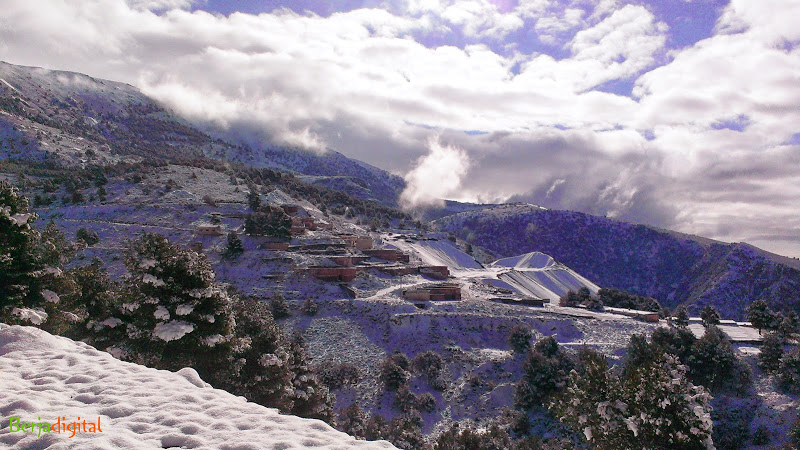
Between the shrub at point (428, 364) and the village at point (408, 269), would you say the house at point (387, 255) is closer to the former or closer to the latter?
the village at point (408, 269)

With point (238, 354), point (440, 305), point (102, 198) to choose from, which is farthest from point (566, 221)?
point (238, 354)

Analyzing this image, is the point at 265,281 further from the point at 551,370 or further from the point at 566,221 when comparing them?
the point at 566,221

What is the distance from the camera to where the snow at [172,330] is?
1442cm

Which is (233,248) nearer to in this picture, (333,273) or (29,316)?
(333,273)

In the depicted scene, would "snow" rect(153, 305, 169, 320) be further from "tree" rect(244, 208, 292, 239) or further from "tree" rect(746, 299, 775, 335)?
"tree" rect(746, 299, 775, 335)

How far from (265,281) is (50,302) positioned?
3338 cm

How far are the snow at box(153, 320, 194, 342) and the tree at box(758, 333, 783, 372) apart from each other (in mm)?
38262

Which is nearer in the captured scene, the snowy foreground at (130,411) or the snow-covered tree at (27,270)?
the snowy foreground at (130,411)

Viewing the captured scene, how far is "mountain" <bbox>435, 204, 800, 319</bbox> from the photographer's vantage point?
3949 inches

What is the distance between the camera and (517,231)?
154 m

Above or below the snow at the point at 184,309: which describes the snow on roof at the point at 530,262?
above

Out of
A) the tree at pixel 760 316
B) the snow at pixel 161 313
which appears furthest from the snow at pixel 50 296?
the tree at pixel 760 316

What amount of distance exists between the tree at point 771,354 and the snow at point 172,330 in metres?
38.3

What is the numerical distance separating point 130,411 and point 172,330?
321 inches
